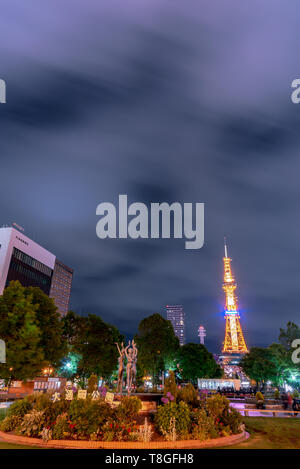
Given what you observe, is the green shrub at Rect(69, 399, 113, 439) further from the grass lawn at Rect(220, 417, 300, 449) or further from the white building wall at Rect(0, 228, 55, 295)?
the white building wall at Rect(0, 228, 55, 295)

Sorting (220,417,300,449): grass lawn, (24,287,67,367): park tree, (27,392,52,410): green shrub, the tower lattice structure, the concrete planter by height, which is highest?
the tower lattice structure

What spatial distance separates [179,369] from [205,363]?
823 centimetres

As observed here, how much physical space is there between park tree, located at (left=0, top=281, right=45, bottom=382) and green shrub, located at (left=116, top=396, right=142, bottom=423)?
64.8 feet

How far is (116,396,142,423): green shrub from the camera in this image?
42.0ft

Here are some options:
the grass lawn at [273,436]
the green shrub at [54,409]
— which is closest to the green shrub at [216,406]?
the grass lawn at [273,436]

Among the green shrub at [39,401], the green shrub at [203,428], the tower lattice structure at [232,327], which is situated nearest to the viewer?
the green shrub at [203,428]

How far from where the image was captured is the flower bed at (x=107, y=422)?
12023mm

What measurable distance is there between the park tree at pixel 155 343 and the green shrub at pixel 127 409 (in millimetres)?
48626

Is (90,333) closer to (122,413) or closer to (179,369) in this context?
(179,369)

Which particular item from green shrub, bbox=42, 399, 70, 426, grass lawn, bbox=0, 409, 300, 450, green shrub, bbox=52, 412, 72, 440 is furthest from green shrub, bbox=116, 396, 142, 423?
grass lawn, bbox=0, 409, 300, 450

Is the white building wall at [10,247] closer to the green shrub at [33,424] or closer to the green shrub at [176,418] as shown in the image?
the green shrub at [33,424]

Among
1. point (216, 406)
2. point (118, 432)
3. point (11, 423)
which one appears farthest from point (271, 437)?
point (11, 423)

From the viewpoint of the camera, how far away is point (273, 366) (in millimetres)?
63062

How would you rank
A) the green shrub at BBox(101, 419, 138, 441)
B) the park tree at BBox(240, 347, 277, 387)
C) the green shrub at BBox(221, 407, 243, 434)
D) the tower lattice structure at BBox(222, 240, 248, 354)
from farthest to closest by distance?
the tower lattice structure at BBox(222, 240, 248, 354), the park tree at BBox(240, 347, 277, 387), the green shrub at BBox(221, 407, 243, 434), the green shrub at BBox(101, 419, 138, 441)
